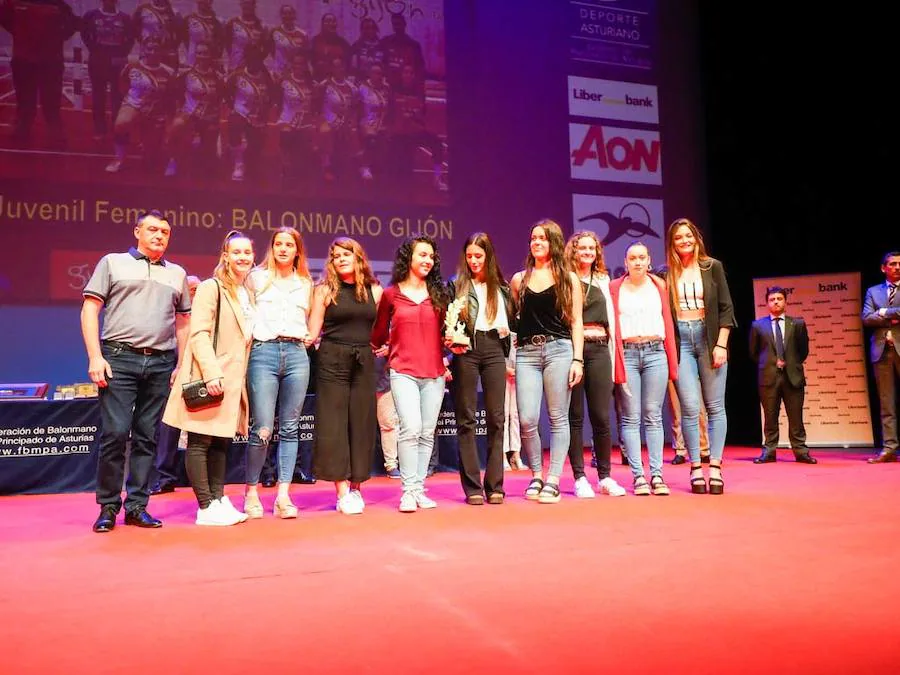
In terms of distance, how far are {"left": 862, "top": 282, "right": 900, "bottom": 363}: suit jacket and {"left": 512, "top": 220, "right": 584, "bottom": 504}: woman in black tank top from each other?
3.76 m

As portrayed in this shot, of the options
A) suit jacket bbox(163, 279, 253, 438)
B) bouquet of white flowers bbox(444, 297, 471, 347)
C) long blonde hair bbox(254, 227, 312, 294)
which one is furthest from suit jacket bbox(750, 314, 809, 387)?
suit jacket bbox(163, 279, 253, 438)

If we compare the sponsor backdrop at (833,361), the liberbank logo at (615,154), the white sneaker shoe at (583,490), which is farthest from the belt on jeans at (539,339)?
the sponsor backdrop at (833,361)

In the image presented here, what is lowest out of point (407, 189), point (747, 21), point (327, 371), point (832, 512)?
point (832, 512)

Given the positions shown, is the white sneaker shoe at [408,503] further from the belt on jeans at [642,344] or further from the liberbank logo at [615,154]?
the liberbank logo at [615,154]

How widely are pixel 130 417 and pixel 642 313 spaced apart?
2.75 metres

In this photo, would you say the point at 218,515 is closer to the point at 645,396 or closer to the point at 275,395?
the point at 275,395

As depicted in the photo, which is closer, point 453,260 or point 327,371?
point 327,371

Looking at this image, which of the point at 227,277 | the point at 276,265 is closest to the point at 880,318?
the point at 276,265

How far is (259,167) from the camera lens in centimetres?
705

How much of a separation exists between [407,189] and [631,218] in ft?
8.56

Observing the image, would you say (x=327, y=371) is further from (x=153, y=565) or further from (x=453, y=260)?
(x=453, y=260)

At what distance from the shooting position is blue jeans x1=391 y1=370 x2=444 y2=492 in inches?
160

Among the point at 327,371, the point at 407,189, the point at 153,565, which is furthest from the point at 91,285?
the point at 407,189

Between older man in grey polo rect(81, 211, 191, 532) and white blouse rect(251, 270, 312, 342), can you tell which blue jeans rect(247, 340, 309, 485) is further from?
older man in grey polo rect(81, 211, 191, 532)
